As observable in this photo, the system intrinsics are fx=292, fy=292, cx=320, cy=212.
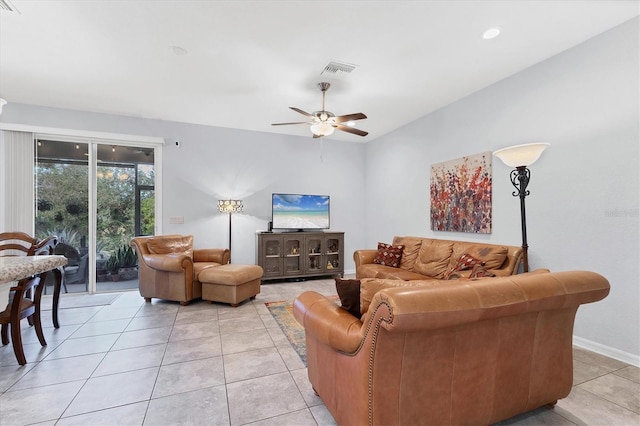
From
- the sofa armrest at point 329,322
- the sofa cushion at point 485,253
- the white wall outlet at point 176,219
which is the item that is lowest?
the sofa armrest at point 329,322

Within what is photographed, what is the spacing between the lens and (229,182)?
542cm

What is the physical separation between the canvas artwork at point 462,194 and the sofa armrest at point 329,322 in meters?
2.83

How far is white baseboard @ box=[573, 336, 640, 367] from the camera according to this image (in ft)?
7.91

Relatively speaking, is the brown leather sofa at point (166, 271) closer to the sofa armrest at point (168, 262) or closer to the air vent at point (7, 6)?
the sofa armrest at point (168, 262)

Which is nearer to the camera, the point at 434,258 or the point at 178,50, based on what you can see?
the point at 178,50

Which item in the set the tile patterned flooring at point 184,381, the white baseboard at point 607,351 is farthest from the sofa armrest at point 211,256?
the white baseboard at point 607,351

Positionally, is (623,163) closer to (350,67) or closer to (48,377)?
(350,67)

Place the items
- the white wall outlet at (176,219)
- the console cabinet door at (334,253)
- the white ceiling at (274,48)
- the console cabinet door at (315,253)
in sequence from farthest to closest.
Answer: the console cabinet door at (334,253) < the console cabinet door at (315,253) < the white wall outlet at (176,219) < the white ceiling at (274,48)

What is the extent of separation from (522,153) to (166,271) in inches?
167

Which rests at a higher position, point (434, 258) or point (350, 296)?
point (350, 296)

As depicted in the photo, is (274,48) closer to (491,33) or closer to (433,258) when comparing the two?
(491,33)

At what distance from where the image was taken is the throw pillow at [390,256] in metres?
4.44

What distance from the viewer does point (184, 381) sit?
7.00 feet

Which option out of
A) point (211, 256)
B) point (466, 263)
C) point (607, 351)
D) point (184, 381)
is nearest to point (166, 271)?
point (211, 256)
